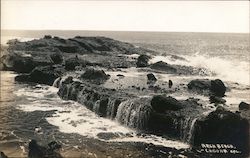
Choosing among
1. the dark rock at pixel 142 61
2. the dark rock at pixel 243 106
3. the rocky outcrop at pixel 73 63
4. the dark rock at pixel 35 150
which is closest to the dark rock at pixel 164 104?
the dark rock at pixel 243 106

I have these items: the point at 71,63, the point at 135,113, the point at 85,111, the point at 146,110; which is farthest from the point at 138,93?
the point at 71,63

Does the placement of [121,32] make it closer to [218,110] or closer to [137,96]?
[137,96]

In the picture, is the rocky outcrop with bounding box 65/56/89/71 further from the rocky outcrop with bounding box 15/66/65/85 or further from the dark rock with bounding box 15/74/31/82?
the dark rock with bounding box 15/74/31/82

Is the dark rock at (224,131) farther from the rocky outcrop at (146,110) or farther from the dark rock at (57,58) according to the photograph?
the dark rock at (57,58)

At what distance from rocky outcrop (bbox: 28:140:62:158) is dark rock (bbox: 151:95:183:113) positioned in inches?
78.1

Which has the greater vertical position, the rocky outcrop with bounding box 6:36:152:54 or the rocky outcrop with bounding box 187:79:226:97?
the rocky outcrop with bounding box 6:36:152:54

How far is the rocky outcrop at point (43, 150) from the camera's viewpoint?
6.71 meters

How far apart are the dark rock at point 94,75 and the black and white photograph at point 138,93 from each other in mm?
33

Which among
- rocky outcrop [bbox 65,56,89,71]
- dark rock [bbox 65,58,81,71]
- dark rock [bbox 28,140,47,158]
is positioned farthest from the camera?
dark rock [bbox 65,58,81,71]

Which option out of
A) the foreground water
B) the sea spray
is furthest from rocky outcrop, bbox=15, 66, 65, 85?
the sea spray

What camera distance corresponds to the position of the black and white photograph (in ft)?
23.5

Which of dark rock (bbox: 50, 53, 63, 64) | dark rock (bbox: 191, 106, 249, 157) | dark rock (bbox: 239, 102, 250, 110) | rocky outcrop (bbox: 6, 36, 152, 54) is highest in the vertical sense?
rocky outcrop (bbox: 6, 36, 152, 54)

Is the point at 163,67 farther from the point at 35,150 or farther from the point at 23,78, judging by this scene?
the point at 35,150

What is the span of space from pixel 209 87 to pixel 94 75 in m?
2.60
